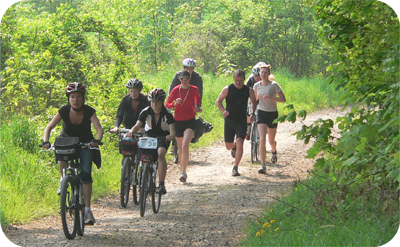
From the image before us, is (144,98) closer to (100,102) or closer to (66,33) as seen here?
(100,102)

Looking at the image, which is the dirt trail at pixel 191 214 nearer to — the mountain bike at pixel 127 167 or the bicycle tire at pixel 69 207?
the bicycle tire at pixel 69 207

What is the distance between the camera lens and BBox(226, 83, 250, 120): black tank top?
9.79 meters

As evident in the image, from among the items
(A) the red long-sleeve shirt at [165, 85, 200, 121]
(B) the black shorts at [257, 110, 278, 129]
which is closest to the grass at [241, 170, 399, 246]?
(A) the red long-sleeve shirt at [165, 85, 200, 121]

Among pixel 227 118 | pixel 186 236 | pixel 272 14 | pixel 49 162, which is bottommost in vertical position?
pixel 186 236

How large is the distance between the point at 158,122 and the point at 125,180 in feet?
3.59

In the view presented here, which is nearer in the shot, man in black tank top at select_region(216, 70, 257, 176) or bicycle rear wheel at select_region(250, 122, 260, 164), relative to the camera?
man in black tank top at select_region(216, 70, 257, 176)

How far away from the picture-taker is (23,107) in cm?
1084

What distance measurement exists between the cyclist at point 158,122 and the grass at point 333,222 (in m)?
1.70

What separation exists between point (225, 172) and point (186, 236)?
4194 mm

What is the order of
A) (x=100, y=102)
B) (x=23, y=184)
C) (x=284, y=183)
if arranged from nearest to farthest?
1. (x=23, y=184)
2. (x=284, y=183)
3. (x=100, y=102)

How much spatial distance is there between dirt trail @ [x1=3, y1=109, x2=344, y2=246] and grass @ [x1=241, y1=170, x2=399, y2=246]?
488 mm

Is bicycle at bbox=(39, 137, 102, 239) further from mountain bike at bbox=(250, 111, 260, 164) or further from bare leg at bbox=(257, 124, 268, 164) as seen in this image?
mountain bike at bbox=(250, 111, 260, 164)

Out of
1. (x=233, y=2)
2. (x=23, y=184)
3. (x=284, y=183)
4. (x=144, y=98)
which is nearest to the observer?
(x=23, y=184)

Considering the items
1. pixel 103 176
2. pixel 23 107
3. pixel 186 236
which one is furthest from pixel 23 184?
pixel 23 107
